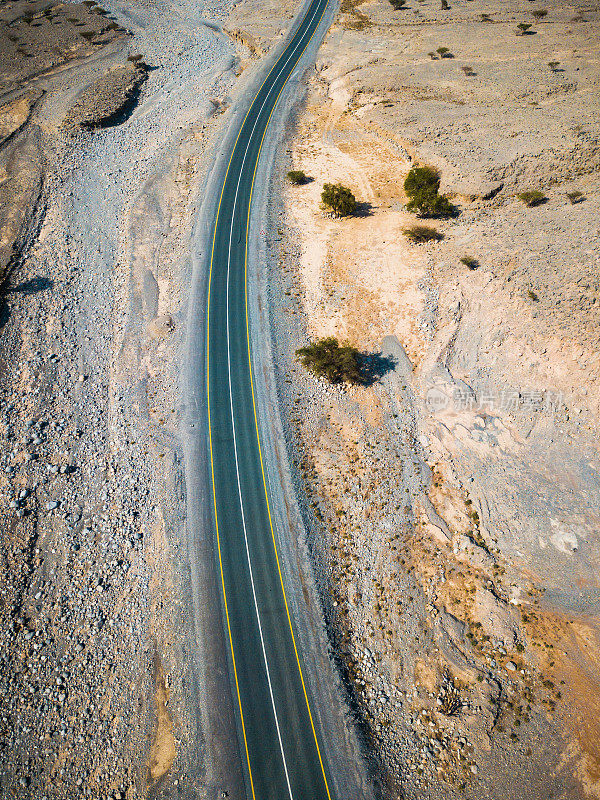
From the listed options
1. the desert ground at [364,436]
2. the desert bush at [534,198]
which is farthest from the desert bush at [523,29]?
the desert bush at [534,198]

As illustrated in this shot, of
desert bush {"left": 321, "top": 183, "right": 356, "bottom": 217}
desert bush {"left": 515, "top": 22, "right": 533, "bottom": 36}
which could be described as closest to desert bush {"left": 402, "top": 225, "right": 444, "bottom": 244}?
desert bush {"left": 321, "top": 183, "right": 356, "bottom": 217}

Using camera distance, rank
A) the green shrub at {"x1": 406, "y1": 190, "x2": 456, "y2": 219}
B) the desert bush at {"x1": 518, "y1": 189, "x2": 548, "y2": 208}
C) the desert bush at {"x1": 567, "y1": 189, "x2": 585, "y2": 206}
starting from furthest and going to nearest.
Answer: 1. the green shrub at {"x1": 406, "y1": 190, "x2": 456, "y2": 219}
2. the desert bush at {"x1": 518, "y1": 189, "x2": 548, "y2": 208}
3. the desert bush at {"x1": 567, "y1": 189, "x2": 585, "y2": 206}

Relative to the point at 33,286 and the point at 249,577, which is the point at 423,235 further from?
the point at 33,286

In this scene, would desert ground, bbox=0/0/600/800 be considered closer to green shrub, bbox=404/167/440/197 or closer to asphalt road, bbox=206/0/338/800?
green shrub, bbox=404/167/440/197

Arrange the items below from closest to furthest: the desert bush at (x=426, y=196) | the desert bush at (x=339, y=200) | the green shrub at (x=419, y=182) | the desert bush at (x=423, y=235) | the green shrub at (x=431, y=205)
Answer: the desert bush at (x=423, y=235)
the green shrub at (x=431, y=205)
the desert bush at (x=426, y=196)
the green shrub at (x=419, y=182)
the desert bush at (x=339, y=200)

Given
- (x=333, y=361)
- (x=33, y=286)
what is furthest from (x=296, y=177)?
(x=33, y=286)

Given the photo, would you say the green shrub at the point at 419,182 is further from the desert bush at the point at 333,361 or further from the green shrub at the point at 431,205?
the desert bush at the point at 333,361
